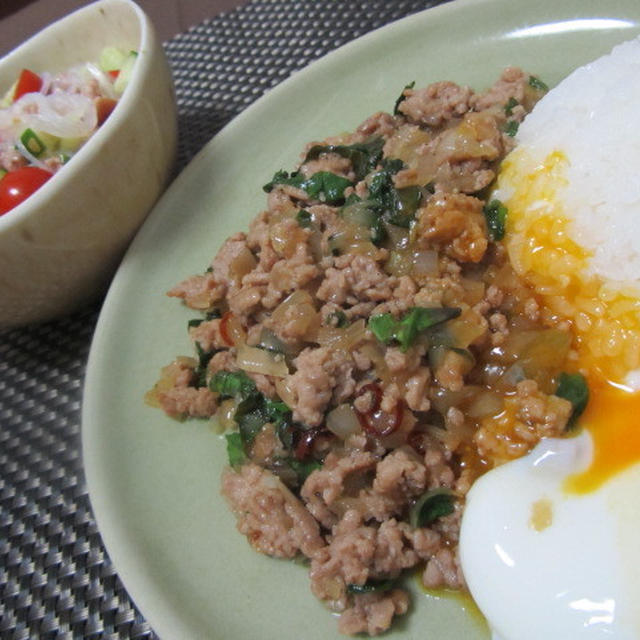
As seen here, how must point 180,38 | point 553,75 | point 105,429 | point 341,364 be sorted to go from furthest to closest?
point 180,38, point 553,75, point 105,429, point 341,364

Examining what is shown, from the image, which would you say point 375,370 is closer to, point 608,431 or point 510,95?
point 608,431

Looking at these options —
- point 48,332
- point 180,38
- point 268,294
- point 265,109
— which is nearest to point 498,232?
point 268,294

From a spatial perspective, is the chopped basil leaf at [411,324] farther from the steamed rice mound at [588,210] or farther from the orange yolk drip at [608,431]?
the orange yolk drip at [608,431]

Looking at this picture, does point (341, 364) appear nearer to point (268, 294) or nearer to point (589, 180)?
point (268, 294)

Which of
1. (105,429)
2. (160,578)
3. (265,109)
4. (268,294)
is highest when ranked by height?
(265,109)

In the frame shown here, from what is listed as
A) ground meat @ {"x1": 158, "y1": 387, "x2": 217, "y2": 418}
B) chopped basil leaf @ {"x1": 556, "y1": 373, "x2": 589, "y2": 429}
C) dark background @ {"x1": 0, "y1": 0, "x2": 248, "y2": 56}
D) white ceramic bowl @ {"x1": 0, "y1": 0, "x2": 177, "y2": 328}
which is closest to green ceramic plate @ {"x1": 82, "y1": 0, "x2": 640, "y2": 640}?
ground meat @ {"x1": 158, "y1": 387, "x2": 217, "y2": 418}

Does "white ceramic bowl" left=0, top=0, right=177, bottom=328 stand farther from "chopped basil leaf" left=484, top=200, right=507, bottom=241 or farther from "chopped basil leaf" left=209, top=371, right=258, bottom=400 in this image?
"chopped basil leaf" left=484, top=200, right=507, bottom=241
